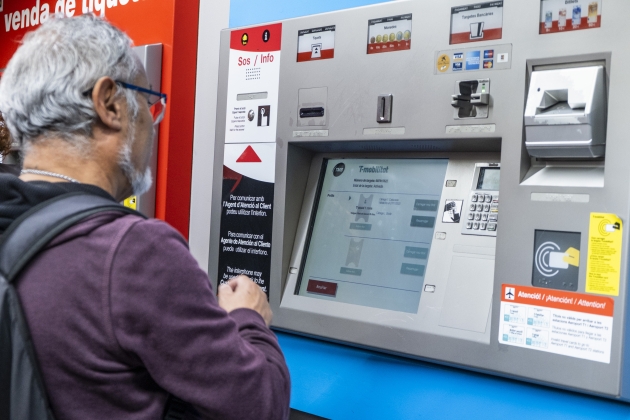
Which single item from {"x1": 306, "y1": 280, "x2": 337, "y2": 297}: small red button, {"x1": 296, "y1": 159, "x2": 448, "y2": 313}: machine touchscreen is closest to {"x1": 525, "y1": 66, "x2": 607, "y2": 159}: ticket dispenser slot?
{"x1": 296, "y1": 159, "x2": 448, "y2": 313}: machine touchscreen

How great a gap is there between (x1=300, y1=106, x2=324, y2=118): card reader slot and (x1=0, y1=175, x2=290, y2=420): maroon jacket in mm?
945

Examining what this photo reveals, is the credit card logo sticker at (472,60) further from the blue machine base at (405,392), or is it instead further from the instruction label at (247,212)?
the blue machine base at (405,392)

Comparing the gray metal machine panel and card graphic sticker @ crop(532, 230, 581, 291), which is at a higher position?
the gray metal machine panel

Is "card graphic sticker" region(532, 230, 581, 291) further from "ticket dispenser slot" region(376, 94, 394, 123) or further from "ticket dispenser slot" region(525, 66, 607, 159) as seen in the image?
"ticket dispenser slot" region(376, 94, 394, 123)

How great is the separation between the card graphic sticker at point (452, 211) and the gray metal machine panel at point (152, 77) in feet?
4.04

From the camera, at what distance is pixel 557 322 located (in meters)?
1.47

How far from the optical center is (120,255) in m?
1.03

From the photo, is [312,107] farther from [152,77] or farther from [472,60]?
[152,77]

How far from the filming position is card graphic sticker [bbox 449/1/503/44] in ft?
5.34

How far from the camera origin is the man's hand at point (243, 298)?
4.45 feet

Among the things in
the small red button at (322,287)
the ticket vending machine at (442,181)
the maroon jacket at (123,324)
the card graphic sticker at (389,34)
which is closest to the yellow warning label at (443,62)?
the ticket vending machine at (442,181)

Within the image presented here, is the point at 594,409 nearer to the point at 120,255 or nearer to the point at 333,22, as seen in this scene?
the point at 120,255

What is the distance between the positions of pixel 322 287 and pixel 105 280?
3.44 feet

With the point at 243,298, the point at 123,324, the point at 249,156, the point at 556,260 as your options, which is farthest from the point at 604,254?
the point at 249,156
